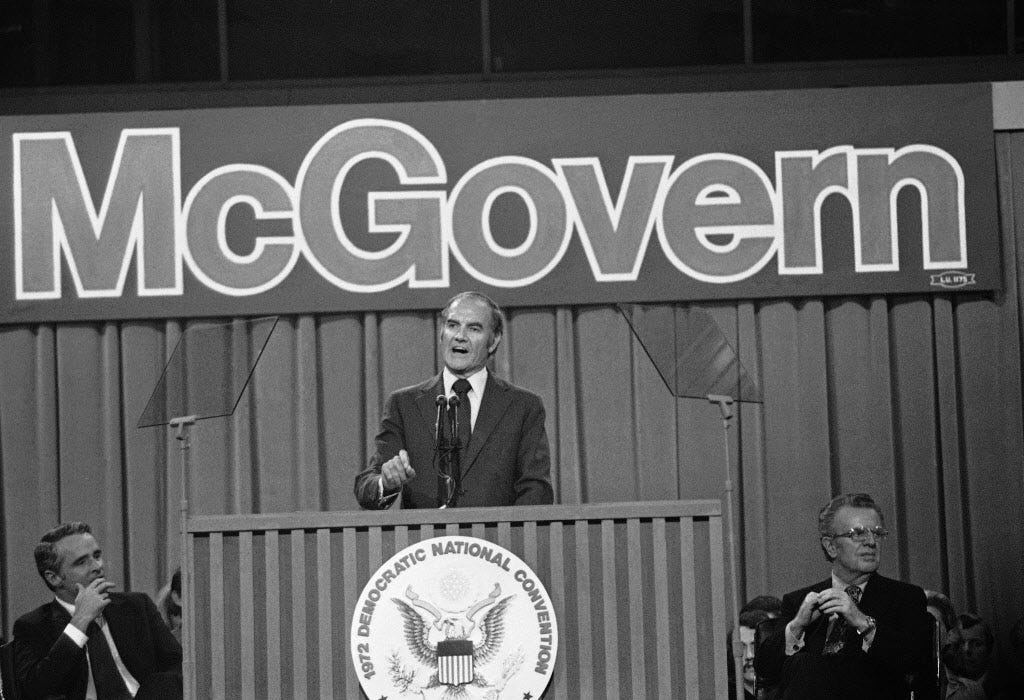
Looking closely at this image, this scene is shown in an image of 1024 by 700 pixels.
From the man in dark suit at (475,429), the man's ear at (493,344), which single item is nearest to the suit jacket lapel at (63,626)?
the man in dark suit at (475,429)

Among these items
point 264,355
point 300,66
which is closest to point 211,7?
point 300,66

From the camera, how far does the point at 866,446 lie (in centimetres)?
598

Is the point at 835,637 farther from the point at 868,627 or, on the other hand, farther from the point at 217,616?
the point at 217,616

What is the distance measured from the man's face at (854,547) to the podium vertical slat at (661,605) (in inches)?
50.7

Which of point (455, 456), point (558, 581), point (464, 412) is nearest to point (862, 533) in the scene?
point (464, 412)

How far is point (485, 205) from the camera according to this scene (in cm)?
594

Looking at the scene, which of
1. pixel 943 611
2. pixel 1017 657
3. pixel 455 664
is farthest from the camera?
pixel 943 611

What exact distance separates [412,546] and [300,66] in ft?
12.1

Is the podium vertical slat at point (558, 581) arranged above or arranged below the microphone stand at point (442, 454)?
below

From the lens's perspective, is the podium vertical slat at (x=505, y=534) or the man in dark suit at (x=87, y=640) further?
the man in dark suit at (x=87, y=640)

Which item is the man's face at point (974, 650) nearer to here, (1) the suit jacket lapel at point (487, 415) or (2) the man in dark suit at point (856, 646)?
(2) the man in dark suit at point (856, 646)

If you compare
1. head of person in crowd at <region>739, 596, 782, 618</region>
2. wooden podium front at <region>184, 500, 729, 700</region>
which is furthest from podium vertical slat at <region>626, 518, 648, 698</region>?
head of person in crowd at <region>739, 596, 782, 618</region>

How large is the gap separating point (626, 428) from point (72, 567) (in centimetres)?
235

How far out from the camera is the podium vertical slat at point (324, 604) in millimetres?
2994
